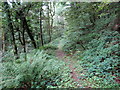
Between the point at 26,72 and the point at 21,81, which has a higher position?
the point at 26,72

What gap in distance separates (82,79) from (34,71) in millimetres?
1702

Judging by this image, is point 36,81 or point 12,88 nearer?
point 12,88

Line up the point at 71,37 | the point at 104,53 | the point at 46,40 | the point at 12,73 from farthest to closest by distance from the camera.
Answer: the point at 46,40 < the point at 71,37 < the point at 104,53 < the point at 12,73

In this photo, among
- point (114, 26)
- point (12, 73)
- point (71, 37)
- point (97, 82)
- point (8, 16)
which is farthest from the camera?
point (71, 37)

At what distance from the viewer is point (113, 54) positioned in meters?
2.96

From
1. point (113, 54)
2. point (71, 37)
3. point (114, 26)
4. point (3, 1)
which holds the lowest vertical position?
point (113, 54)

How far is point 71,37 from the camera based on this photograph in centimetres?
479

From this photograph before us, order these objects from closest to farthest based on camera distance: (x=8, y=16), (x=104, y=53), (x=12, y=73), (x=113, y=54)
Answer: (x=12, y=73), (x=113, y=54), (x=104, y=53), (x=8, y=16)

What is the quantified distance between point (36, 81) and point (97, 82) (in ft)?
6.52

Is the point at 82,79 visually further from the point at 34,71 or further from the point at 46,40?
the point at 46,40

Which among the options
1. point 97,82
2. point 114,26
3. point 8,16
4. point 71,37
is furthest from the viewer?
point 71,37

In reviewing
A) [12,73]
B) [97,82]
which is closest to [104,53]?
[97,82]

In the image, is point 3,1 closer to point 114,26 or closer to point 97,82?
point 97,82

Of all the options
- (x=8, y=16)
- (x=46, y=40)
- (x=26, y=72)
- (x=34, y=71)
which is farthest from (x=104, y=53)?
(x=46, y=40)
